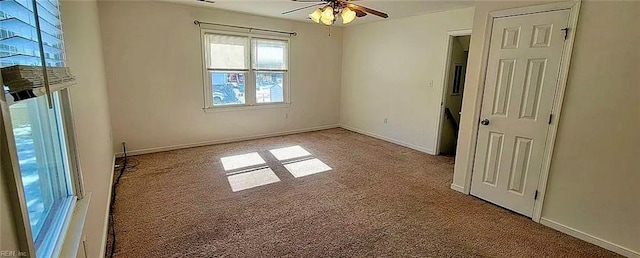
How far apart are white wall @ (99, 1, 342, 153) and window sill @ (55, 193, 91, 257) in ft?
10.5

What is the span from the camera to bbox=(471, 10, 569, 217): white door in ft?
8.21

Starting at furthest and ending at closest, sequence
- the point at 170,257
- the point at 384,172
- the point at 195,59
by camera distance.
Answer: the point at 195,59 < the point at 384,172 < the point at 170,257

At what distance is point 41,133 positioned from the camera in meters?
1.21

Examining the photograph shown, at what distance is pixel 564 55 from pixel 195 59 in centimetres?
476

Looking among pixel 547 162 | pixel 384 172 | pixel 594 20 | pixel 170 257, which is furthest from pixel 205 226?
pixel 594 20

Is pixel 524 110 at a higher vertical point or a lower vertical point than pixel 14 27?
lower

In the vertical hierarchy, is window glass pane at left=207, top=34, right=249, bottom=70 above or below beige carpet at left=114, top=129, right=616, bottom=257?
above

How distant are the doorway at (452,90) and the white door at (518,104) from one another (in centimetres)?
172

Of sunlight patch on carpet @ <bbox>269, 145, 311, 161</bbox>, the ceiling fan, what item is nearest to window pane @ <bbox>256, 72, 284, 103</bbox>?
sunlight patch on carpet @ <bbox>269, 145, 311, 161</bbox>

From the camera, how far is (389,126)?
18.5 feet

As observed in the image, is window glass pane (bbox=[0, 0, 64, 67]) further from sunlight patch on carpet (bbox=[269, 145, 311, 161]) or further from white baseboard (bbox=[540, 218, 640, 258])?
white baseboard (bbox=[540, 218, 640, 258])

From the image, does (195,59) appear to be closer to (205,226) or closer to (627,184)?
(205,226)

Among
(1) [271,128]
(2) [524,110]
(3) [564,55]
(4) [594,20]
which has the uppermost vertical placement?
(4) [594,20]

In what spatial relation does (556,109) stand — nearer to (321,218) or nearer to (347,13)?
(347,13)
